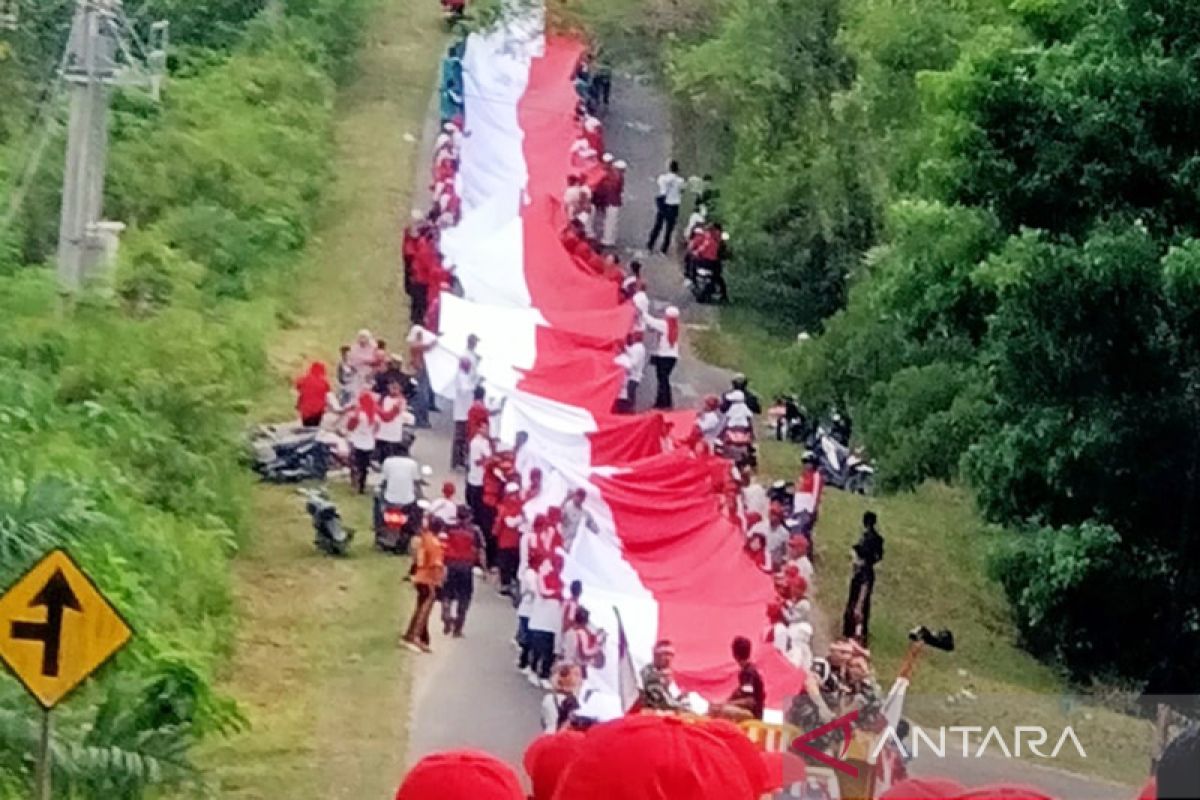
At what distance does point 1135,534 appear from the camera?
17.3 m

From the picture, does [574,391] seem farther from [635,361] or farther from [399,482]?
[399,482]

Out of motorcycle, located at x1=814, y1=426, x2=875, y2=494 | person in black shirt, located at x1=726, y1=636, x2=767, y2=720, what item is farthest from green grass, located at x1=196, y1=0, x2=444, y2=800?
motorcycle, located at x1=814, y1=426, x2=875, y2=494

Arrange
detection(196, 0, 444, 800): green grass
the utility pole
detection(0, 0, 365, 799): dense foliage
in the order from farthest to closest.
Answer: the utility pole → detection(196, 0, 444, 800): green grass → detection(0, 0, 365, 799): dense foliage

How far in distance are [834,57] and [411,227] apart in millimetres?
4909

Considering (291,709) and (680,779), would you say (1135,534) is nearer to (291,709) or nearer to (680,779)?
(291,709)

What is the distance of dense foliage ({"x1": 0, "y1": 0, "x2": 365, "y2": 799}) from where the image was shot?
1273 centimetres

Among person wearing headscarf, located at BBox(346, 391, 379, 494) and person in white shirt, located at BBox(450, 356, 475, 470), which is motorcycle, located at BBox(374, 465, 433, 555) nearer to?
person wearing headscarf, located at BBox(346, 391, 379, 494)

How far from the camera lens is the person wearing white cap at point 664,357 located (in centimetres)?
2477

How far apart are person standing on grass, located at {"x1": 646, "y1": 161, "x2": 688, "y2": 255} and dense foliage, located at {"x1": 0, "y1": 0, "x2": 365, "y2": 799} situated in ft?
13.0

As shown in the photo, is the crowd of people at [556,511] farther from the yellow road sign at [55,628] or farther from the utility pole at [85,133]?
the utility pole at [85,133]

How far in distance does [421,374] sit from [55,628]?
14130 millimetres

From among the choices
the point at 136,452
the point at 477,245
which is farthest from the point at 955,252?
the point at 477,245

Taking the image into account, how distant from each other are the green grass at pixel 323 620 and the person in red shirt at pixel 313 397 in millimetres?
573

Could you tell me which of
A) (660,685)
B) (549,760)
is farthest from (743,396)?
(549,760)
